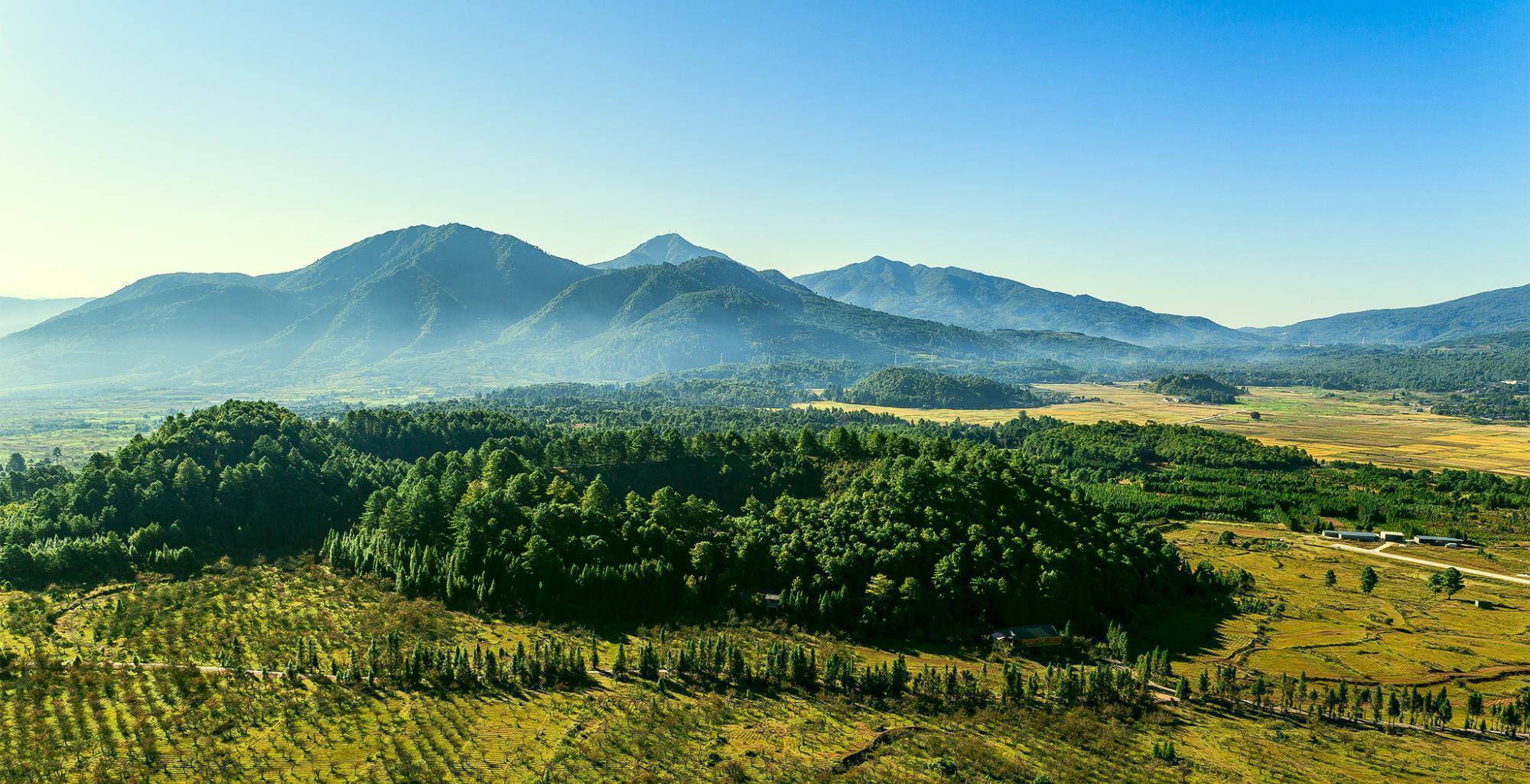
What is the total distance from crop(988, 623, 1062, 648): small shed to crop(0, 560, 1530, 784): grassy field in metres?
3.61

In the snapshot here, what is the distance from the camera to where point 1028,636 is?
61438mm

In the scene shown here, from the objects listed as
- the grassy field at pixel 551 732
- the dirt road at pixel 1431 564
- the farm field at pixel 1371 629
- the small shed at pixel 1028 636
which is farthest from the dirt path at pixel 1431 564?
the small shed at pixel 1028 636

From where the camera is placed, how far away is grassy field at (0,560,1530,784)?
4075 centimetres

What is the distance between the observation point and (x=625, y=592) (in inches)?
2557

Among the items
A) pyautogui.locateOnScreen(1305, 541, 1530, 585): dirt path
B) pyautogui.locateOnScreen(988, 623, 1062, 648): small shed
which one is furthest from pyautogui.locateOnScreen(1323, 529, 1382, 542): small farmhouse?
pyautogui.locateOnScreen(988, 623, 1062, 648): small shed

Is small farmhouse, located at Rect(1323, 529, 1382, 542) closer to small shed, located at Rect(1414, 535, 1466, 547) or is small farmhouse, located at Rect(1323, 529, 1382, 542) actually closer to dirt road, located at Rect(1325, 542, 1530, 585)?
dirt road, located at Rect(1325, 542, 1530, 585)

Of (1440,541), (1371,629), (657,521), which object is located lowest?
(1371,629)

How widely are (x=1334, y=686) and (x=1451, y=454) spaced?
158572 mm

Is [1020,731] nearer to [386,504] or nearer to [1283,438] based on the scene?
[386,504]

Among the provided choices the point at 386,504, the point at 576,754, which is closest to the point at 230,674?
the point at 576,754

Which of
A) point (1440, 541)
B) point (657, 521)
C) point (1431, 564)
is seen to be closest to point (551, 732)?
point (657, 521)

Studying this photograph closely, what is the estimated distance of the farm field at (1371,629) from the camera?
195 ft

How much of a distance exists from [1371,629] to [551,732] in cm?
7078

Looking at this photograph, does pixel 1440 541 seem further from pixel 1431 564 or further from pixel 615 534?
pixel 615 534
